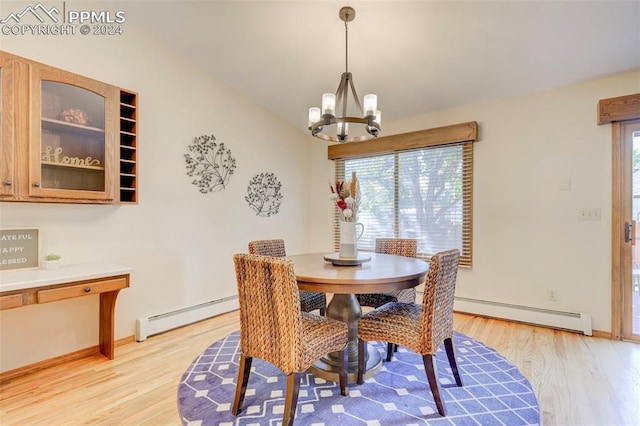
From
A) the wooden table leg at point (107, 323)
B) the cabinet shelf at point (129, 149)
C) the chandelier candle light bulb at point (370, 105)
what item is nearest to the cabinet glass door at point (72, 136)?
the cabinet shelf at point (129, 149)

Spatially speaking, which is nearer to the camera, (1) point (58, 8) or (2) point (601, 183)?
(1) point (58, 8)

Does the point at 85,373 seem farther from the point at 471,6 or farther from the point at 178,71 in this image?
the point at 471,6

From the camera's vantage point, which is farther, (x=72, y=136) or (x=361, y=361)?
(x=72, y=136)

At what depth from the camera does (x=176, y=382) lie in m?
2.10

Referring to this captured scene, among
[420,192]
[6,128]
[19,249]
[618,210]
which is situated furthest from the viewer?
[420,192]

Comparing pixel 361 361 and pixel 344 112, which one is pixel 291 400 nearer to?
pixel 361 361

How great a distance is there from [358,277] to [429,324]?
0.47 meters

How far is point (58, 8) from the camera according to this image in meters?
2.37

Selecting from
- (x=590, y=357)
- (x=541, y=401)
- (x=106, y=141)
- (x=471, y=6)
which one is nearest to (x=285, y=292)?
(x=541, y=401)

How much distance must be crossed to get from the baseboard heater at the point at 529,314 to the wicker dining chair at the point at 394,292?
3.68 feet

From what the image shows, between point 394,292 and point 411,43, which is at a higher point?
point 411,43

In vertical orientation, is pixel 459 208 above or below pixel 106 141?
below

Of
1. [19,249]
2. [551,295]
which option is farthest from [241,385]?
[551,295]

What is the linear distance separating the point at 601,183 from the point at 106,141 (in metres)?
4.20
